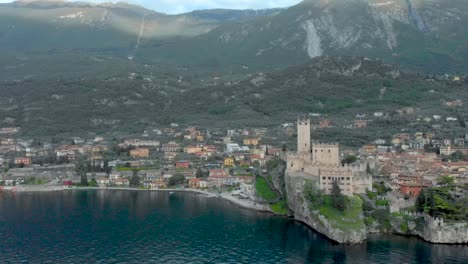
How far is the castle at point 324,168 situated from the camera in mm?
54438

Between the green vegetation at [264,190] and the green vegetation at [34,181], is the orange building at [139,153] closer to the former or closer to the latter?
the green vegetation at [34,181]

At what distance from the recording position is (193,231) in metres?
55.3

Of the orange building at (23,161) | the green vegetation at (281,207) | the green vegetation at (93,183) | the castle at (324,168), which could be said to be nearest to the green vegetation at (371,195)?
the castle at (324,168)

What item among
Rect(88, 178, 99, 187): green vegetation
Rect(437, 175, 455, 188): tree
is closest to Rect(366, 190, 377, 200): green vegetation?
Rect(437, 175, 455, 188): tree

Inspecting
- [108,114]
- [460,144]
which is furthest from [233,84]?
[460,144]

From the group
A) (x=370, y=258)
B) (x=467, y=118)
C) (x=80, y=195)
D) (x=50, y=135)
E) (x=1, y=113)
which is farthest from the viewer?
(x=1, y=113)

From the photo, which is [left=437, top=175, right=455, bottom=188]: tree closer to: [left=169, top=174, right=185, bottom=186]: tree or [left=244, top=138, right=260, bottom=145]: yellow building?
[left=169, top=174, right=185, bottom=186]: tree

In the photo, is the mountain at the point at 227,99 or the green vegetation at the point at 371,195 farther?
the mountain at the point at 227,99

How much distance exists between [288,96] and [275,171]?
87.5 metres

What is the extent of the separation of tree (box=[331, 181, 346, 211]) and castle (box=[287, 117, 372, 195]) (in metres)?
1.43

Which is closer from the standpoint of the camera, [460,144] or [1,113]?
Result: [460,144]

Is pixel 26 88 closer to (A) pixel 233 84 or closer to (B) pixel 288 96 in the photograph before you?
(A) pixel 233 84

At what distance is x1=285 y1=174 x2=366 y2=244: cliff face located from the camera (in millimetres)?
48938

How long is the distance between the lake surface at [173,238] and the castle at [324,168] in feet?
16.5
